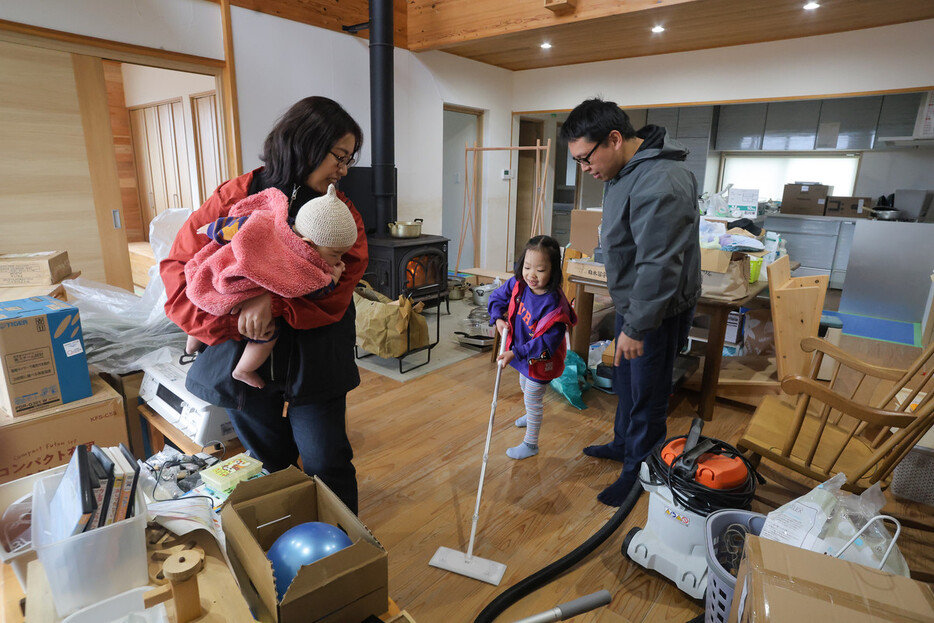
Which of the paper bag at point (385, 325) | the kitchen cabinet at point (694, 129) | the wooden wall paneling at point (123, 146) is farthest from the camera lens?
the kitchen cabinet at point (694, 129)

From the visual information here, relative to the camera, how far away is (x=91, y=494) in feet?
2.47

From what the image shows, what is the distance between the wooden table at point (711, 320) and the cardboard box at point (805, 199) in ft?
12.4

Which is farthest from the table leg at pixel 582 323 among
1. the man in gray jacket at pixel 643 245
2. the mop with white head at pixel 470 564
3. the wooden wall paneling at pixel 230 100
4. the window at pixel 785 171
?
the window at pixel 785 171

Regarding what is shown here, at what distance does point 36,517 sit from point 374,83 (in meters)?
4.06

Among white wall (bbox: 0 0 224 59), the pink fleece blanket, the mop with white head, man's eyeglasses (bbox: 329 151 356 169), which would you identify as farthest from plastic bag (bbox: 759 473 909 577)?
white wall (bbox: 0 0 224 59)

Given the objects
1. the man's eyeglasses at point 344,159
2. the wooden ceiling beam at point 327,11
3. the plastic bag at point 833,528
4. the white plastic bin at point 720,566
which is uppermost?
the wooden ceiling beam at point 327,11

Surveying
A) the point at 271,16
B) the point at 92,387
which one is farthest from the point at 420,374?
the point at 271,16

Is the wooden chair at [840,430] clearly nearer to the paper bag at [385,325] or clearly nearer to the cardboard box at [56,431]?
the paper bag at [385,325]

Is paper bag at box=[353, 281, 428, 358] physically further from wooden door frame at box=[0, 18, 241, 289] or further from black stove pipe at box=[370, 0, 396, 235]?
wooden door frame at box=[0, 18, 241, 289]

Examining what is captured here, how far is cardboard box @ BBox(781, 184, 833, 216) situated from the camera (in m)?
5.95

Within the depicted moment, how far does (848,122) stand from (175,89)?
23.4 feet

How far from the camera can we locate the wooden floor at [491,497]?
159 centimetres

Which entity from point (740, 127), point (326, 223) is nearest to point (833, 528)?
point (326, 223)

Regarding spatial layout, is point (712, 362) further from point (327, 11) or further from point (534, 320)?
point (327, 11)
